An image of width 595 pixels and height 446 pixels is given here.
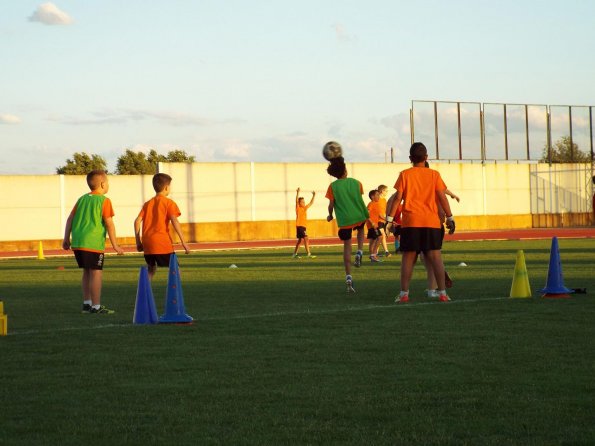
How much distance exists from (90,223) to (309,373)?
666cm

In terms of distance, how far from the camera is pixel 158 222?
14.9 meters

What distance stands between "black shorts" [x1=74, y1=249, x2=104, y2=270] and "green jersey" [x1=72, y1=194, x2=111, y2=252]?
6 cm

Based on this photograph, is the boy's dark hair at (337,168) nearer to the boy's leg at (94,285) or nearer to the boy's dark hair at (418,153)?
the boy's dark hair at (418,153)

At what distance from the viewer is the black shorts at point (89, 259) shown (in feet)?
46.8

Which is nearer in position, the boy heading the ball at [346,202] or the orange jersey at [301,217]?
the boy heading the ball at [346,202]

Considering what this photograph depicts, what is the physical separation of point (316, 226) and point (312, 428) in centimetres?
5048

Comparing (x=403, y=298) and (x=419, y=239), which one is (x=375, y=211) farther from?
(x=419, y=239)

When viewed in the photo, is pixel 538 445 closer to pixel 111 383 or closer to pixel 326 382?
pixel 326 382

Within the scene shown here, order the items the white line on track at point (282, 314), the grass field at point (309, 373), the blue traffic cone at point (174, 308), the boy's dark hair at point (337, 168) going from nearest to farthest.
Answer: the grass field at point (309, 373) < the white line on track at point (282, 314) < the blue traffic cone at point (174, 308) < the boy's dark hair at point (337, 168)

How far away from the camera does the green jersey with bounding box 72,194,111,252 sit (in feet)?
47.0

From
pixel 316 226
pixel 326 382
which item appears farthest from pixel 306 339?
pixel 316 226

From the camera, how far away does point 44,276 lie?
2433 cm

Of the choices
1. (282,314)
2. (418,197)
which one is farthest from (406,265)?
(282,314)

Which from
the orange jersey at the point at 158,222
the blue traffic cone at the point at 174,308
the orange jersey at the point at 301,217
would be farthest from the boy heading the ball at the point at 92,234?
the orange jersey at the point at 301,217
